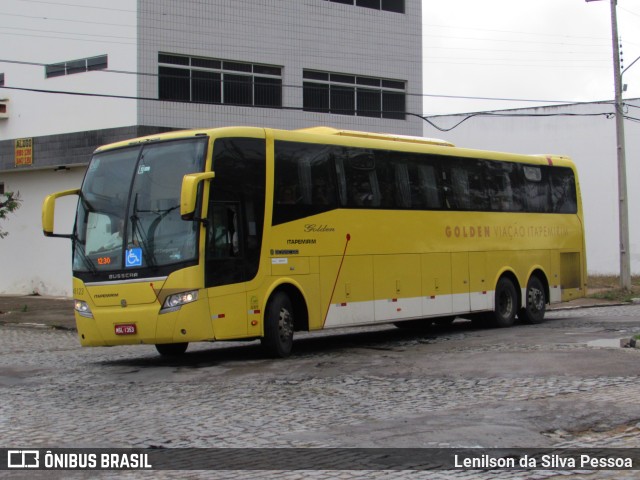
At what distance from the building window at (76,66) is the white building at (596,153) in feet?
75.6

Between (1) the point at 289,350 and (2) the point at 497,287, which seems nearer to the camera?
(1) the point at 289,350

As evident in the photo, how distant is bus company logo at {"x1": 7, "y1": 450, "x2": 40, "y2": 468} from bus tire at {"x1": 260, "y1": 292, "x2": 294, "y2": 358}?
663 cm

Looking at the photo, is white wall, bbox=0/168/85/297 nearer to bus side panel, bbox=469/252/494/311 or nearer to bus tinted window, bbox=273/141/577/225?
bus tinted window, bbox=273/141/577/225

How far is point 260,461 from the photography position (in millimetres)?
7695

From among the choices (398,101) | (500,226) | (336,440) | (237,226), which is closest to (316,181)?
(237,226)

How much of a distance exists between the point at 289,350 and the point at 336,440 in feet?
21.7

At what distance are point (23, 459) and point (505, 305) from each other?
47.5 ft

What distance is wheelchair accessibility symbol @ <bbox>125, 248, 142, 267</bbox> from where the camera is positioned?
13703 mm

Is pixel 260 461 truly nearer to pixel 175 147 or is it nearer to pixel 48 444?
pixel 48 444

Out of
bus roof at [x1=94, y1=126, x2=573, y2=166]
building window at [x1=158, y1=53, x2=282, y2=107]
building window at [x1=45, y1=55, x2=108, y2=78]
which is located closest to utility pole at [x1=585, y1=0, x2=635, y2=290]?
bus roof at [x1=94, y1=126, x2=573, y2=166]

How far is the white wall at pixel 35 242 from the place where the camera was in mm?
31125

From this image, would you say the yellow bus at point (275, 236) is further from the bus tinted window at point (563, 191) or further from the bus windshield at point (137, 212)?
the bus tinted window at point (563, 191)

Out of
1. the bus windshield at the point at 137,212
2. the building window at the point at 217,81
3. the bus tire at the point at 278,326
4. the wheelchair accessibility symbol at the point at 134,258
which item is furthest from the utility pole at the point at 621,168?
the wheelchair accessibility symbol at the point at 134,258

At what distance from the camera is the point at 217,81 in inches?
1120
